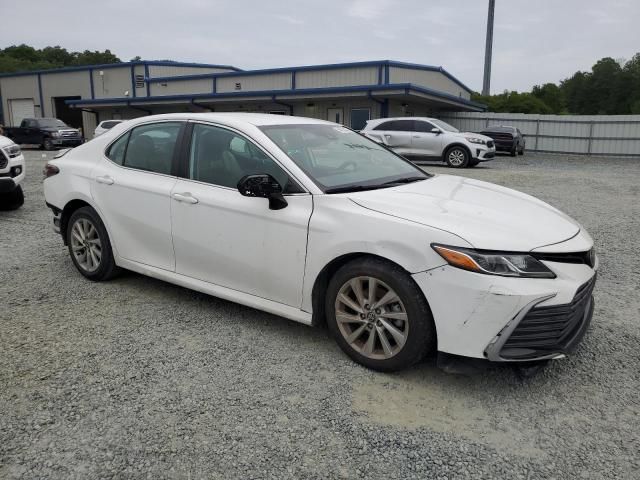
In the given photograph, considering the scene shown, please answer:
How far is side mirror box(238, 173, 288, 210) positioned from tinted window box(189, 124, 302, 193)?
10cm

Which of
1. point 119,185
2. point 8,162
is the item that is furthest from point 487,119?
point 119,185

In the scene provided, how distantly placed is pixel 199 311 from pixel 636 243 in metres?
5.52

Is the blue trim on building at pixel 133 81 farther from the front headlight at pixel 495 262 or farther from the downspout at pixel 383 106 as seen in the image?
the front headlight at pixel 495 262

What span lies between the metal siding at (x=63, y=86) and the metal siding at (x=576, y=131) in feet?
85.9

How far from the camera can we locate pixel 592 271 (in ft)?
10.7

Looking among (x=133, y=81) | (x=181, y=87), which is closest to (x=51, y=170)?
(x=181, y=87)

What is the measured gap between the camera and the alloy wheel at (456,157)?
17.6 meters

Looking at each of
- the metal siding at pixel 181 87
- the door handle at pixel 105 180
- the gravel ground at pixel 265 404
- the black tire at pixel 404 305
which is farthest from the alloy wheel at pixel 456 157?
the metal siding at pixel 181 87

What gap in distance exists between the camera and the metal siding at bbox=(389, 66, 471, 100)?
1002 inches

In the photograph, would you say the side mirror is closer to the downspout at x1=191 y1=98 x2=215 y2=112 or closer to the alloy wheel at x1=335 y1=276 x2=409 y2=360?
the alloy wheel at x1=335 y1=276 x2=409 y2=360

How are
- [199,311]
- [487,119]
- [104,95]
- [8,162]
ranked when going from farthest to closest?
[104,95] < [487,119] < [8,162] < [199,311]

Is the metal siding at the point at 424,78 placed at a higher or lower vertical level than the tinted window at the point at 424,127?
higher

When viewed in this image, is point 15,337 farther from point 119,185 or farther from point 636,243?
point 636,243

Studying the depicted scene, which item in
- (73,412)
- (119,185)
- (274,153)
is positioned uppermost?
(274,153)
